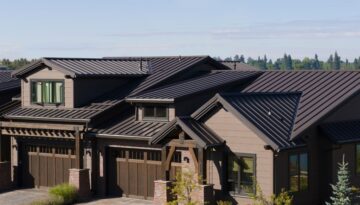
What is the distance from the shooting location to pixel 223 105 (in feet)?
85.3

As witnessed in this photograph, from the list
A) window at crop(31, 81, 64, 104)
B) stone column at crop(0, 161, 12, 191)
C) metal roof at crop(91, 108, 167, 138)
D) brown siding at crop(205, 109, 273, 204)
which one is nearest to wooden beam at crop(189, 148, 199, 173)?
brown siding at crop(205, 109, 273, 204)

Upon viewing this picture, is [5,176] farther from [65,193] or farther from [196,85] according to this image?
[196,85]

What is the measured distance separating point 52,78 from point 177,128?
9.35 m

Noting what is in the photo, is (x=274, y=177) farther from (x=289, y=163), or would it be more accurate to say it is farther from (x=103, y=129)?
(x=103, y=129)

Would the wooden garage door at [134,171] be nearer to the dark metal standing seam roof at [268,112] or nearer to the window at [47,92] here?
the dark metal standing seam roof at [268,112]

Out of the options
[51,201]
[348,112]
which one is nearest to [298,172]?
[348,112]

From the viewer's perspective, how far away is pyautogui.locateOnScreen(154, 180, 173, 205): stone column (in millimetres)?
26656

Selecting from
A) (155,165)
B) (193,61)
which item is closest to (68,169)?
(155,165)

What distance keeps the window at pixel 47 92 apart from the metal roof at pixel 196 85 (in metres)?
4.37

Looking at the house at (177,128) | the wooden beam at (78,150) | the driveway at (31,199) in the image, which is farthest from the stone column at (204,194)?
the wooden beam at (78,150)

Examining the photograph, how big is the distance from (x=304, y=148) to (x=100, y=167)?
31.8 feet

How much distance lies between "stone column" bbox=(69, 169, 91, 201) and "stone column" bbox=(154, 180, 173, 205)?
14.9 feet

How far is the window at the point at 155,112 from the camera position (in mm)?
29547

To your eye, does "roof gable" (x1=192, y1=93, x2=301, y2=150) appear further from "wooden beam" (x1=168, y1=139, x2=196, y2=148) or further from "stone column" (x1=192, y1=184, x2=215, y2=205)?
"stone column" (x1=192, y1=184, x2=215, y2=205)
